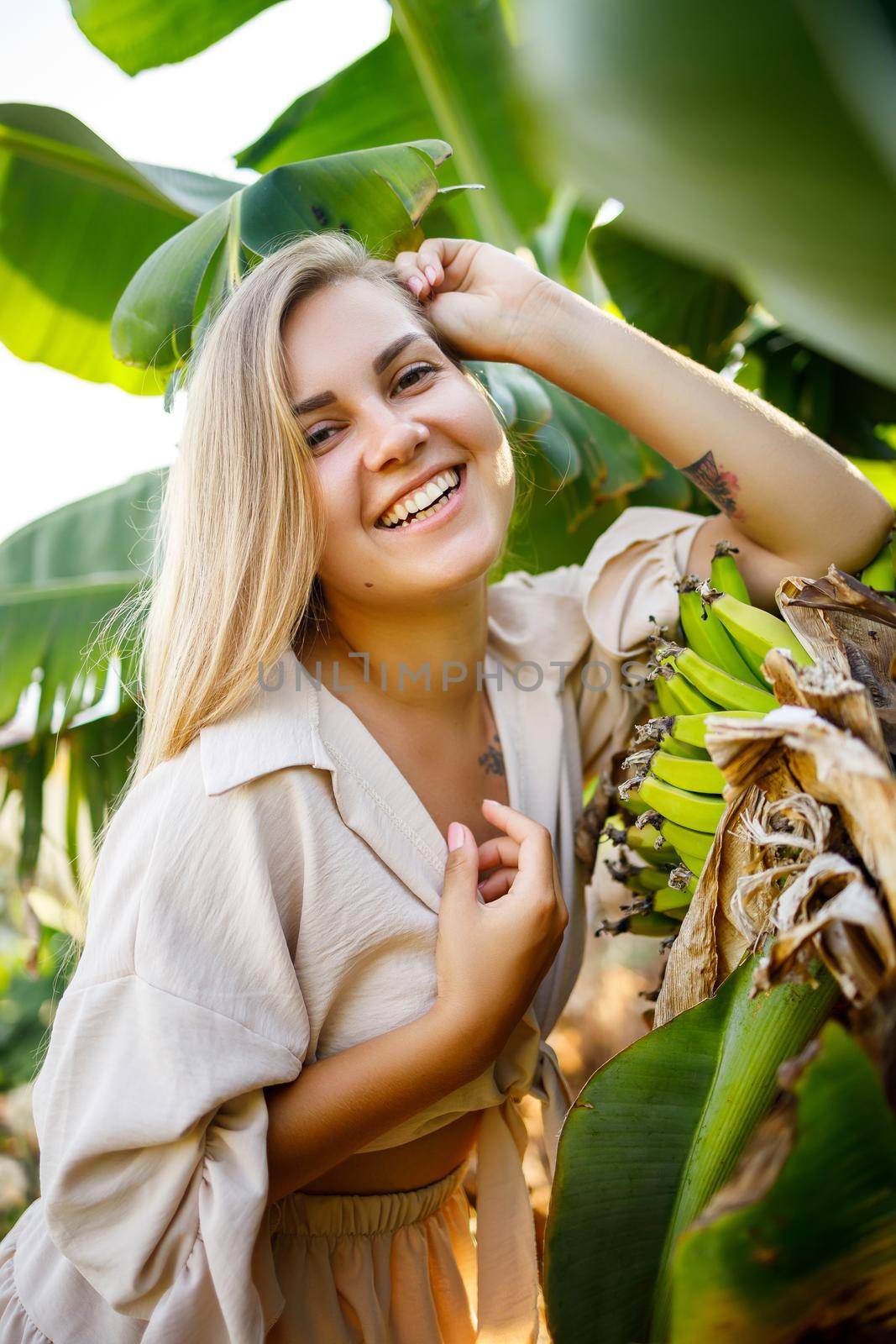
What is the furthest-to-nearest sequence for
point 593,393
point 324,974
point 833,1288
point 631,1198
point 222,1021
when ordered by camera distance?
point 593,393
point 324,974
point 222,1021
point 631,1198
point 833,1288

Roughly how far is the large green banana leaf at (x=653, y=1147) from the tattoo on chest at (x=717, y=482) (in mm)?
686

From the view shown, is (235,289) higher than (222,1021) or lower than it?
higher

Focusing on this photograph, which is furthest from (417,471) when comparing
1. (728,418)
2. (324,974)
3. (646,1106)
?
(646,1106)

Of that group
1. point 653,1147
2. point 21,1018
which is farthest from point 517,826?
point 21,1018

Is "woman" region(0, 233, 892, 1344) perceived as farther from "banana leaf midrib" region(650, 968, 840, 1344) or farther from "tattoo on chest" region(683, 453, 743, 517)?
"banana leaf midrib" region(650, 968, 840, 1344)

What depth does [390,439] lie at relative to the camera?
3.93 feet

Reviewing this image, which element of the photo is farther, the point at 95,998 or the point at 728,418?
the point at 728,418

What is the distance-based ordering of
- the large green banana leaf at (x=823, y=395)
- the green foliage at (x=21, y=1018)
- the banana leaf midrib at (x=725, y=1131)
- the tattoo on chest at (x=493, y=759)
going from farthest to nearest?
the green foliage at (x=21, y=1018), the large green banana leaf at (x=823, y=395), the tattoo on chest at (x=493, y=759), the banana leaf midrib at (x=725, y=1131)

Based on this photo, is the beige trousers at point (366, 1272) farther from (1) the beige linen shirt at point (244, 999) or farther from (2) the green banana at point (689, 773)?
(2) the green banana at point (689, 773)

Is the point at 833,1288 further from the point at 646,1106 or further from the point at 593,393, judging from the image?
the point at 593,393

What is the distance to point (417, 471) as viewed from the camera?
1.25m

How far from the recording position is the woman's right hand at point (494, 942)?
1.12 meters

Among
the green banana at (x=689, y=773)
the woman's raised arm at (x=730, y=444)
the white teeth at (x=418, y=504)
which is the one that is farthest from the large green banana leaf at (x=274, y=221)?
the green banana at (x=689, y=773)

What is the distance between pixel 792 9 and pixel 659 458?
1.85m
